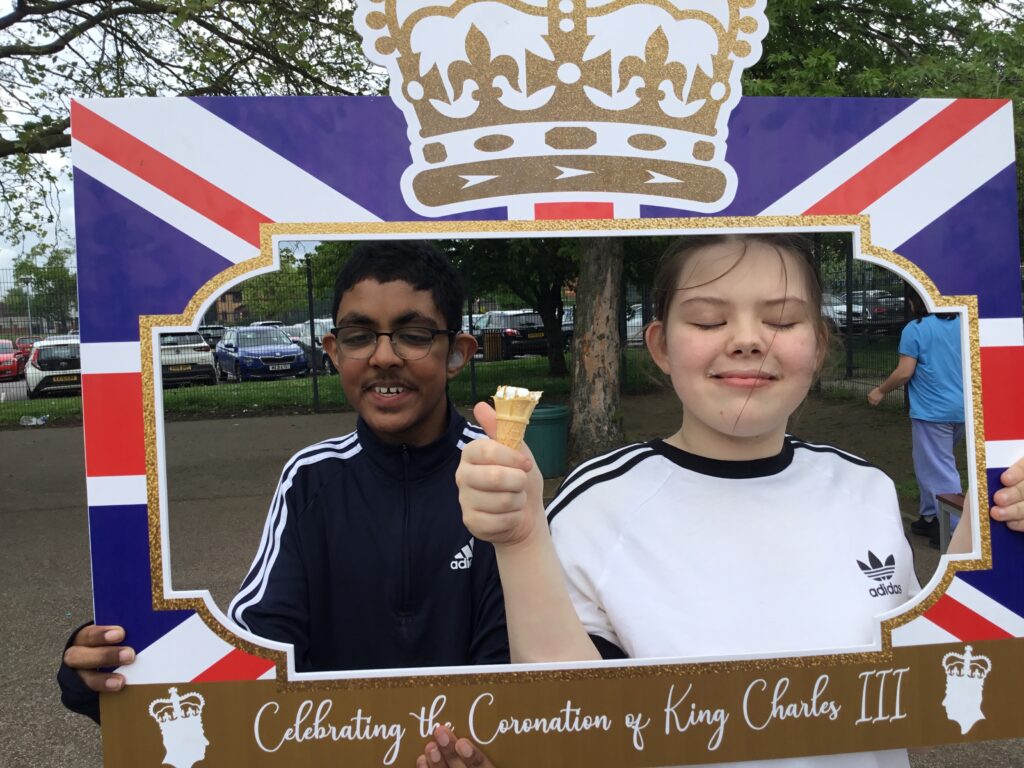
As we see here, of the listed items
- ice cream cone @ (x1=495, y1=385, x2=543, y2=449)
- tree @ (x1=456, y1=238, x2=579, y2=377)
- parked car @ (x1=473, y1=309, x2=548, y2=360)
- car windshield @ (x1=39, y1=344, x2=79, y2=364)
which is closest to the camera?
ice cream cone @ (x1=495, y1=385, x2=543, y2=449)

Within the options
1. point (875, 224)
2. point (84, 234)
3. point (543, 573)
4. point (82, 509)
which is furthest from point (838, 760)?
point (82, 509)

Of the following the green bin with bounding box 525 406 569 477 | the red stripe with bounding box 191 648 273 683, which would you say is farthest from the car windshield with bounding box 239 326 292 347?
the red stripe with bounding box 191 648 273 683

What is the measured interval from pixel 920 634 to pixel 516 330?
5.10 metres

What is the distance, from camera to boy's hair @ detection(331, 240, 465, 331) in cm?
157

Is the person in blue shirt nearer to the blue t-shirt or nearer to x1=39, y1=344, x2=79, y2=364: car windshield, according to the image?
the blue t-shirt

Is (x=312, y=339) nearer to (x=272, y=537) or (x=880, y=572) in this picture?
(x=272, y=537)

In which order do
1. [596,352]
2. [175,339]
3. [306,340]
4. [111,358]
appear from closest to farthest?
[111,358], [175,339], [596,352], [306,340]

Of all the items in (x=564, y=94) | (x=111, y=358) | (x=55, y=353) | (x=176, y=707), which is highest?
(x=564, y=94)

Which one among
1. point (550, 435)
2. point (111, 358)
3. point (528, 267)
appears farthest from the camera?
point (550, 435)

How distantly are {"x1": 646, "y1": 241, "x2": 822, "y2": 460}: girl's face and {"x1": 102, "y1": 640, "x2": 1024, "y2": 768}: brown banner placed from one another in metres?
0.45

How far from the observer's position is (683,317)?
139 centimetres

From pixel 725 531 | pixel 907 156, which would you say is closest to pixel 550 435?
pixel 725 531

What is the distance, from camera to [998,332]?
1.38 m

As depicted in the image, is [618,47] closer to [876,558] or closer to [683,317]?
[683,317]
